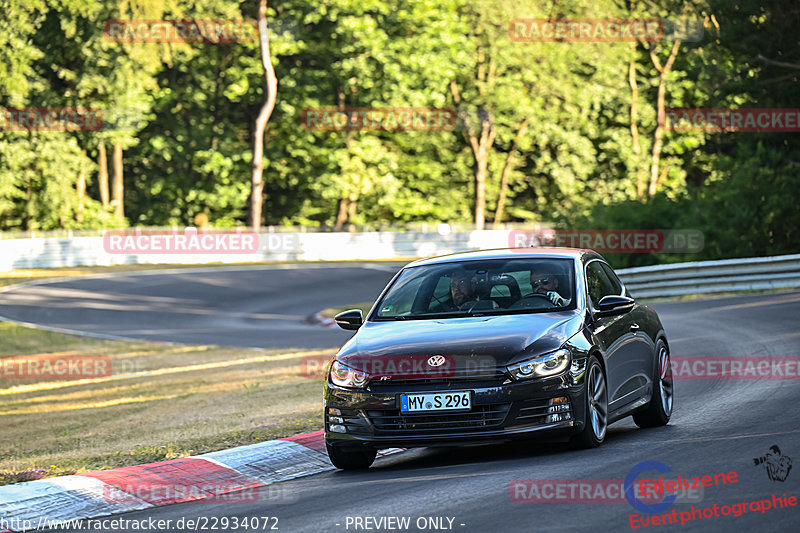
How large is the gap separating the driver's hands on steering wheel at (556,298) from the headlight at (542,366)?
851 millimetres

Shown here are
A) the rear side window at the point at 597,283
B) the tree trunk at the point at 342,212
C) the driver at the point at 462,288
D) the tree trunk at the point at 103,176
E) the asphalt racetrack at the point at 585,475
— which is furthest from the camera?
the tree trunk at the point at 342,212

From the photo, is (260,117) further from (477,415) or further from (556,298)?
(477,415)

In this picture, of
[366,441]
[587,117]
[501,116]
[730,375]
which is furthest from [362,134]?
[366,441]

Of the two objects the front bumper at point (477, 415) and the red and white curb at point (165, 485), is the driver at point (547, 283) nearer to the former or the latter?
the front bumper at point (477, 415)

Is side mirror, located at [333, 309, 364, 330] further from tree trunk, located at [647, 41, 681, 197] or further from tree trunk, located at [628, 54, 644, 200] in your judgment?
tree trunk, located at [628, 54, 644, 200]

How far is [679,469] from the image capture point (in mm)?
7375

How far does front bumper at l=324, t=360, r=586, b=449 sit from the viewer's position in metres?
7.80

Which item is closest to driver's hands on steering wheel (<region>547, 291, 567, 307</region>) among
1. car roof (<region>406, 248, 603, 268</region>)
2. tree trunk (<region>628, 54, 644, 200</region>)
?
car roof (<region>406, 248, 603, 268</region>)

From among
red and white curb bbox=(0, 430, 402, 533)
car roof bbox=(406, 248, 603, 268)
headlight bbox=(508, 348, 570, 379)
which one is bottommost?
red and white curb bbox=(0, 430, 402, 533)

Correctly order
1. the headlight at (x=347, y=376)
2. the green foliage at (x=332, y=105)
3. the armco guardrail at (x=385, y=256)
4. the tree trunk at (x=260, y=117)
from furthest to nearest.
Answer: the tree trunk at (x=260, y=117) < the green foliage at (x=332, y=105) < the armco guardrail at (x=385, y=256) < the headlight at (x=347, y=376)

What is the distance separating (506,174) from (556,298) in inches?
2319

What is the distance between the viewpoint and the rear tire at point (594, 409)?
8.19 m

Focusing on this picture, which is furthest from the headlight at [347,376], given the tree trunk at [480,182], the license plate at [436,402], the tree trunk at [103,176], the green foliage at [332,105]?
the tree trunk at [480,182]

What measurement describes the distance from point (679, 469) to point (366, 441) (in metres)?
2.06
